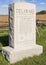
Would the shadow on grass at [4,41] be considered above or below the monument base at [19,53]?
above

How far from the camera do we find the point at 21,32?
6.98 m

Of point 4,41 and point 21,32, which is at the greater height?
point 21,32

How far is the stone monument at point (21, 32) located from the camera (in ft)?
22.1

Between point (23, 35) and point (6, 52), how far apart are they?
874 millimetres

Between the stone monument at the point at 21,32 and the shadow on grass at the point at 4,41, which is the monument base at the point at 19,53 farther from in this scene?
the shadow on grass at the point at 4,41

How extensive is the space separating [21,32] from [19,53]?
30.3 inches

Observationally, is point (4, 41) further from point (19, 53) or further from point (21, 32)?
point (19, 53)

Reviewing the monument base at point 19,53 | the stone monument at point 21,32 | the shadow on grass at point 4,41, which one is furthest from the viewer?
the shadow on grass at point 4,41

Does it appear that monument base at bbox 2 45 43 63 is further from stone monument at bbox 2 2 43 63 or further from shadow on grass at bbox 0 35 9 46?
shadow on grass at bbox 0 35 9 46

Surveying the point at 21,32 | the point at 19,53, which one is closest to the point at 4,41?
the point at 21,32

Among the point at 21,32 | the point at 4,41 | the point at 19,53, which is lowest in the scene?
the point at 19,53

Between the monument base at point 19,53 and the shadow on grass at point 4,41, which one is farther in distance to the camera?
the shadow on grass at point 4,41

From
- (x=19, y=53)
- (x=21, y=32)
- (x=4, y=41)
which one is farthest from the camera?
(x=4, y=41)

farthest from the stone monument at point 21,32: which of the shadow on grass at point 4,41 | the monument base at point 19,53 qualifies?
the shadow on grass at point 4,41
